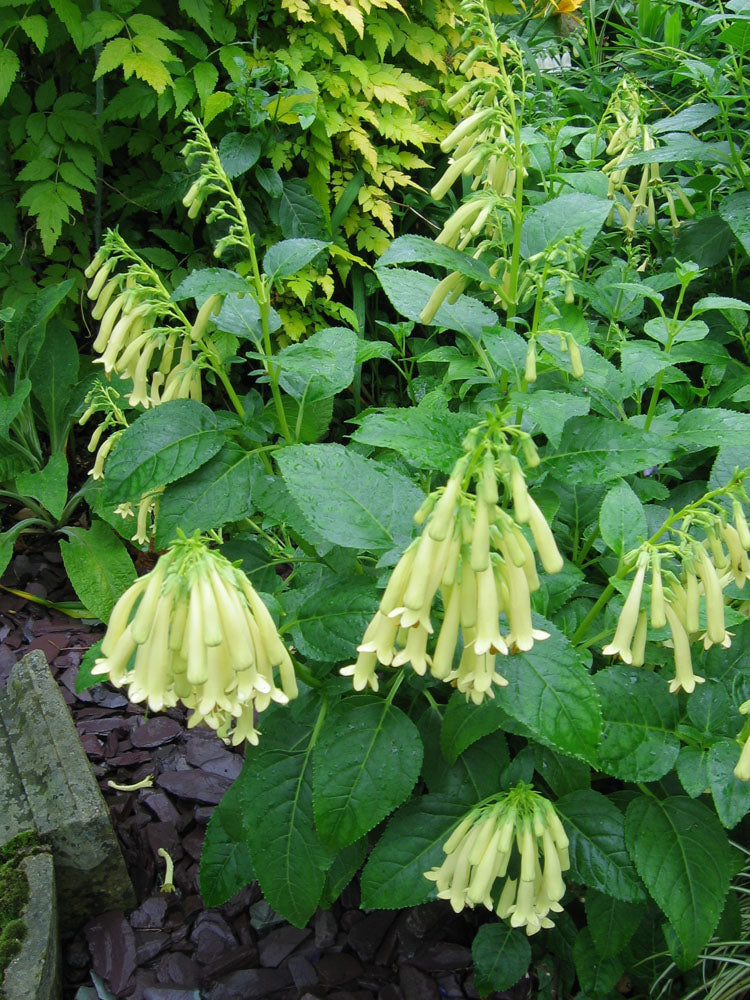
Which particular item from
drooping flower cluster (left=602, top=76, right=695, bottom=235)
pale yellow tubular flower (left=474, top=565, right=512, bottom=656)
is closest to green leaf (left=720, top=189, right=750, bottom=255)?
drooping flower cluster (left=602, top=76, right=695, bottom=235)

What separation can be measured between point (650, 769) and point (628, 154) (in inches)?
85.9

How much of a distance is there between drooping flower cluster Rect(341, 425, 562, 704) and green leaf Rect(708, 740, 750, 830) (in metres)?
0.54

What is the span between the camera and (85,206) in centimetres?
420

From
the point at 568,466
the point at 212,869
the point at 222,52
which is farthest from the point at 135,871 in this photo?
the point at 222,52

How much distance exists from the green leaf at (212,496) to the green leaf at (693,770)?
105 cm

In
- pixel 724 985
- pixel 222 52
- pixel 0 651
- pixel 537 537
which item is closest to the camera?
pixel 537 537

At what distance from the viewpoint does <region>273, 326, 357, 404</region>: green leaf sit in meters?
1.92

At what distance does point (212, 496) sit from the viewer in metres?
1.92

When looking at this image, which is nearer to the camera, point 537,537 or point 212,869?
point 537,537

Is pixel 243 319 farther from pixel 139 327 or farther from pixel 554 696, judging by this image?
pixel 554 696

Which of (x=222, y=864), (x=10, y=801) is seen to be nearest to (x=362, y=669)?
(x=222, y=864)

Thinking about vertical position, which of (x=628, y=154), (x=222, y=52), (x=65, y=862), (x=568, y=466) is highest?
(x=222, y=52)

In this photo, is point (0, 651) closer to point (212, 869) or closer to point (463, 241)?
point (212, 869)

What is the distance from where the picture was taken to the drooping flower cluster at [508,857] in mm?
1636
